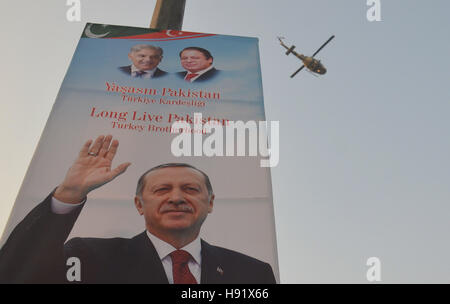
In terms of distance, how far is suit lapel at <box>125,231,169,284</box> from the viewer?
2.73m

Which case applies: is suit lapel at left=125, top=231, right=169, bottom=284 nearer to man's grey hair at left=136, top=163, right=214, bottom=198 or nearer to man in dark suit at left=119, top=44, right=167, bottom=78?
man's grey hair at left=136, top=163, right=214, bottom=198

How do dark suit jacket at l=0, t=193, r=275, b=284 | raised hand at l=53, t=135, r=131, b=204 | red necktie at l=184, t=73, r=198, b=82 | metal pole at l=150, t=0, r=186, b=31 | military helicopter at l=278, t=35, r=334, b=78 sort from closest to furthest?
dark suit jacket at l=0, t=193, r=275, b=284 → raised hand at l=53, t=135, r=131, b=204 → red necktie at l=184, t=73, r=198, b=82 → metal pole at l=150, t=0, r=186, b=31 → military helicopter at l=278, t=35, r=334, b=78

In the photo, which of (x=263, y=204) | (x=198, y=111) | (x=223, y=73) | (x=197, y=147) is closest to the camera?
(x=263, y=204)

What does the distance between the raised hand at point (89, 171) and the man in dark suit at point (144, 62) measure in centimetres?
113

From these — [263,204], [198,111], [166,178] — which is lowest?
[263,204]

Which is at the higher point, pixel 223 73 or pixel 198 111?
pixel 223 73

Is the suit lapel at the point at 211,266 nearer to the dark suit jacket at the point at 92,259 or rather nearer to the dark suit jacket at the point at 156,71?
the dark suit jacket at the point at 92,259

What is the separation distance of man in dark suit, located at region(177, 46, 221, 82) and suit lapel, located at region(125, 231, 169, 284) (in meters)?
2.13

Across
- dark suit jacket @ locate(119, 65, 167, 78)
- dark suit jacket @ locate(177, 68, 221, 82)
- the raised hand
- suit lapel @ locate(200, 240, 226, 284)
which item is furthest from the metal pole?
suit lapel @ locate(200, 240, 226, 284)

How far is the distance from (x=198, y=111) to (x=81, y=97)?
1261mm

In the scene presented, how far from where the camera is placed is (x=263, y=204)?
10.8 feet

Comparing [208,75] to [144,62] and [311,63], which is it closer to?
[144,62]
